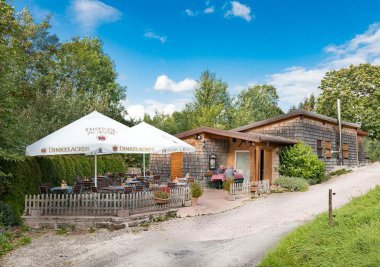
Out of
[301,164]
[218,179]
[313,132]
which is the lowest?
[218,179]

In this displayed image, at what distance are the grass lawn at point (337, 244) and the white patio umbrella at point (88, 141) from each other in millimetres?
6250

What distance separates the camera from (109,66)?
152 ft

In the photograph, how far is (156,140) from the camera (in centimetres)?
1326

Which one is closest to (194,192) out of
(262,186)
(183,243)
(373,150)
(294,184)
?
(183,243)

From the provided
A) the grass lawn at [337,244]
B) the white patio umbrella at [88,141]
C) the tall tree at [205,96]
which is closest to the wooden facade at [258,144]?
the white patio umbrella at [88,141]

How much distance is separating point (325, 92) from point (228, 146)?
20.8 meters

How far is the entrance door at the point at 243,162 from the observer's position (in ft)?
70.3

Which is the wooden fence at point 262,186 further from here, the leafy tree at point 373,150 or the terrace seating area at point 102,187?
the leafy tree at point 373,150

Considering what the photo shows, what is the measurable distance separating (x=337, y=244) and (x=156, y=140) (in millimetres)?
8076

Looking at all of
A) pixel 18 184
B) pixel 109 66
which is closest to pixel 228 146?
pixel 18 184

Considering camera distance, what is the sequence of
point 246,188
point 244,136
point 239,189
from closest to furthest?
point 239,189
point 246,188
point 244,136

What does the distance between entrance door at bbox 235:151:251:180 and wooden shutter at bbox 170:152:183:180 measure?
348cm

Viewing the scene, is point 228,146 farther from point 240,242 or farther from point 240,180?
point 240,242

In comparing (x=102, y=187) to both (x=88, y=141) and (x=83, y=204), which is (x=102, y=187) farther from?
(x=88, y=141)
